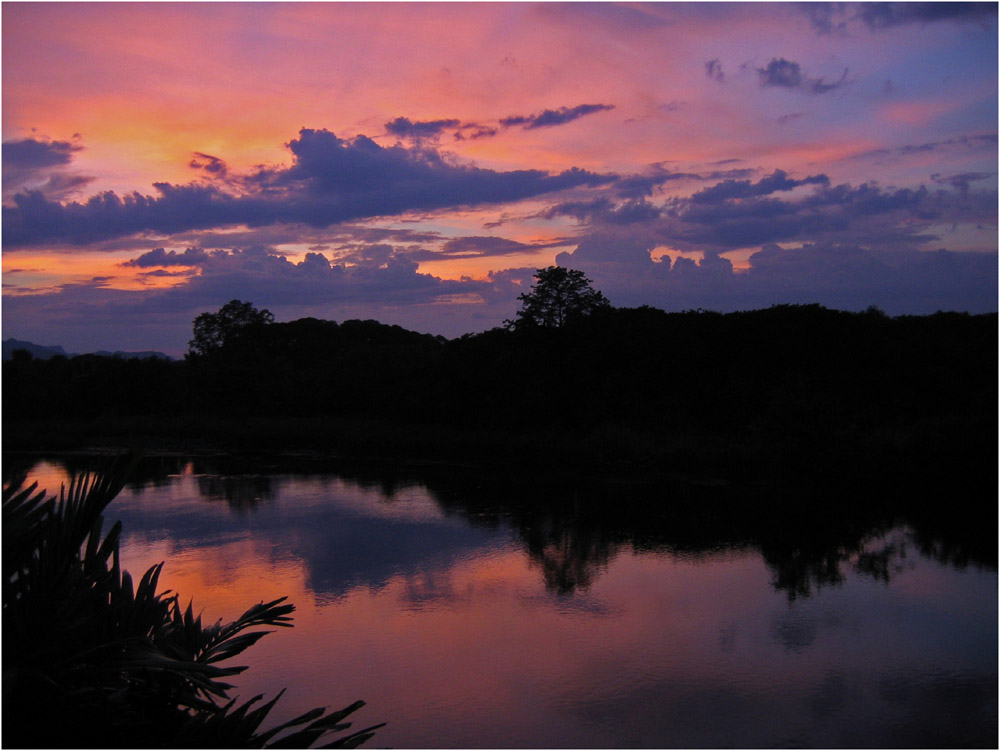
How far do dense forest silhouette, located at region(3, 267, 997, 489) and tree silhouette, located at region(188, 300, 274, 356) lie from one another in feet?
18.8

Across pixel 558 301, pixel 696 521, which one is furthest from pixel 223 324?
pixel 696 521

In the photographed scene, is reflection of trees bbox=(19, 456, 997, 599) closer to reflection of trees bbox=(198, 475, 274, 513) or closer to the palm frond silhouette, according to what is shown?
reflection of trees bbox=(198, 475, 274, 513)

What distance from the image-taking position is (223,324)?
37469 millimetres

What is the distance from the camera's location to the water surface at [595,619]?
5.48m

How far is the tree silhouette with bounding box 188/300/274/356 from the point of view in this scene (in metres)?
→ 36.9

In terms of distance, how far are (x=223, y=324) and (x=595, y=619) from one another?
33.2 meters

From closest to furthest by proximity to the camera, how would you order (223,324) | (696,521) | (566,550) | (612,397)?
1. (566,550)
2. (696,521)
3. (612,397)
4. (223,324)

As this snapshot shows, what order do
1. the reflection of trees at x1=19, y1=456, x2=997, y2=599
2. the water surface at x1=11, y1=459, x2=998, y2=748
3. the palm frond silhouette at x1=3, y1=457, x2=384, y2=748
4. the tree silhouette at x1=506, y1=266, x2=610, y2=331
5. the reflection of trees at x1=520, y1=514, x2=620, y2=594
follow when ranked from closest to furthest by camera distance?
the palm frond silhouette at x1=3, y1=457, x2=384, y2=748 < the water surface at x1=11, y1=459, x2=998, y2=748 < the reflection of trees at x1=520, y1=514, x2=620, y2=594 < the reflection of trees at x1=19, y1=456, x2=997, y2=599 < the tree silhouette at x1=506, y1=266, x2=610, y2=331

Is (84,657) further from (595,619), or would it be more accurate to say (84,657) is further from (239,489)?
(239,489)

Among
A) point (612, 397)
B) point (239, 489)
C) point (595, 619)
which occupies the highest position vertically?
point (612, 397)

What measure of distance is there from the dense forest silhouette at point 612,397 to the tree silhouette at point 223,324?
572 cm

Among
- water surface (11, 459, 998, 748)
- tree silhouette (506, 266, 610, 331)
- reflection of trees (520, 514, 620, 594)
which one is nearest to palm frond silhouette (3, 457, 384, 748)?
water surface (11, 459, 998, 748)

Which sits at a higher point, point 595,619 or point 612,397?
point 612,397

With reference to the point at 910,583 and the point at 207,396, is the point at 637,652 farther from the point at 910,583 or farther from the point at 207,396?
the point at 207,396
